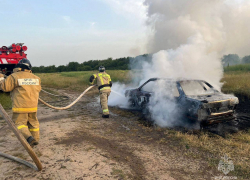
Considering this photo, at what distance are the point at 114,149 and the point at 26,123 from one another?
164cm

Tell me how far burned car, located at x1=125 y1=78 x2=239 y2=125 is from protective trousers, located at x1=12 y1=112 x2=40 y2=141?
3.26 m

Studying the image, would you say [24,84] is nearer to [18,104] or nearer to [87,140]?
[18,104]

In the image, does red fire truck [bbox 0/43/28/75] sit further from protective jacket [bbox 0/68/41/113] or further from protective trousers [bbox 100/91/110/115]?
protective jacket [bbox 0/68/41/113]

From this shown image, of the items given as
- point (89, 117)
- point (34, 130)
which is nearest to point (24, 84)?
point (34, 130)

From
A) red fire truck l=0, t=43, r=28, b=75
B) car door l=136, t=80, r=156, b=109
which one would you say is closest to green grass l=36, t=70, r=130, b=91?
red fire truck l=0, t=43, r=28, b=75

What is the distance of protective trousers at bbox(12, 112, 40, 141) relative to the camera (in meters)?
3.06

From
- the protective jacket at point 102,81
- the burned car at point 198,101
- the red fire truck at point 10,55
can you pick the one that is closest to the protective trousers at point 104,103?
the protective jacket at point 102,81

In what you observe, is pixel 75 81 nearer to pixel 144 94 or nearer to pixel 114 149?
pixel 144 94

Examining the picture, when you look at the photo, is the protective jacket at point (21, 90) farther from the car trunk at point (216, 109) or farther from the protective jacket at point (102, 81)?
the car trunk at point (216, 109)

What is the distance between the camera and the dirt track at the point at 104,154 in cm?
257

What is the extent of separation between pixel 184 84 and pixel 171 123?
1.12 meters

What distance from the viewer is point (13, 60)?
732 cm

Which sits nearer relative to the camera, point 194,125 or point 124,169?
point 124,169

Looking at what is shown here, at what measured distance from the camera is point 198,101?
4121mm
